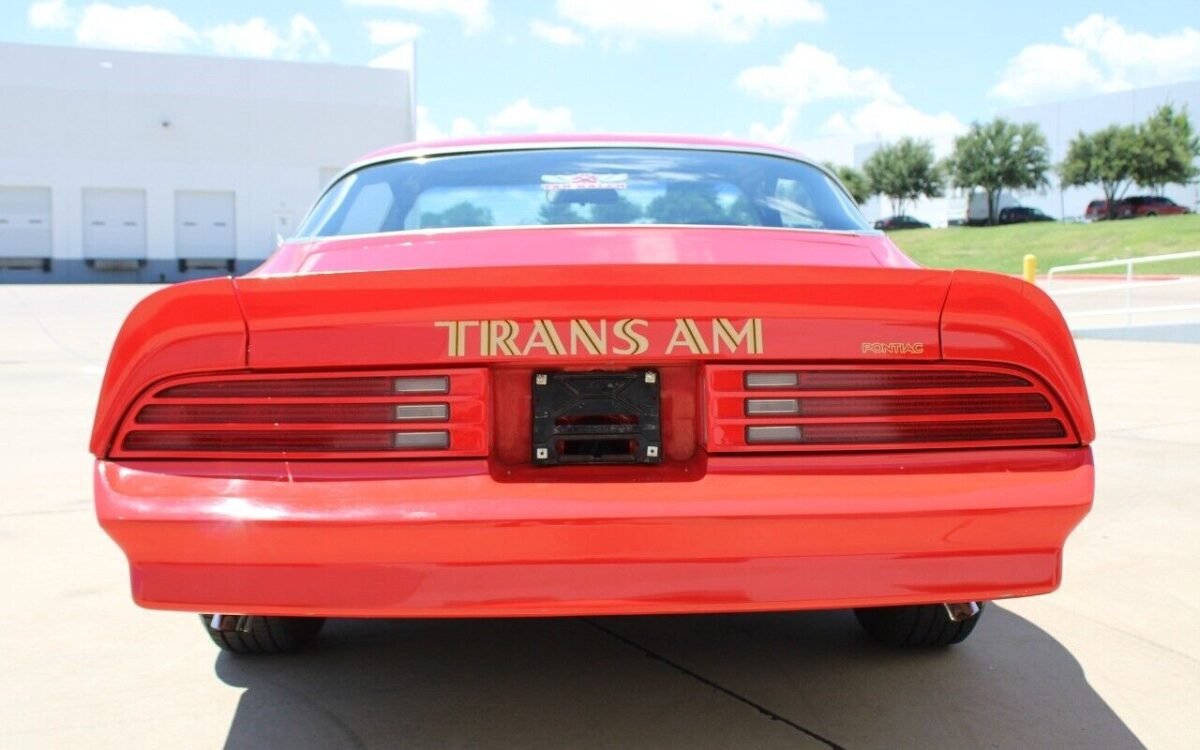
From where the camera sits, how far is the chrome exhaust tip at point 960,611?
296cm

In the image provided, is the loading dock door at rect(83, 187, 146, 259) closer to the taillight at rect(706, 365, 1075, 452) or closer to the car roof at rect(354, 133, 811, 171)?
the car roof at rect(354, 133, 811, 171)

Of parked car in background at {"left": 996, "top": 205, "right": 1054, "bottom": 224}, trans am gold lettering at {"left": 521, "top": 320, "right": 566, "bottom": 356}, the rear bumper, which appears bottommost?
the rear bumper

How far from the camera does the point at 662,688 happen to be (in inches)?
115

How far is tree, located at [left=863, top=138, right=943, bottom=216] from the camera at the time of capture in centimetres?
6344

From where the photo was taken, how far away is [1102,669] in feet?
10.1

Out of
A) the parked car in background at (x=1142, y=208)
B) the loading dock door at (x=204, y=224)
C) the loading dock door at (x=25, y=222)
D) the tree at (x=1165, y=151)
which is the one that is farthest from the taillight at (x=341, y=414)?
the tree at (x=1165, y=151)

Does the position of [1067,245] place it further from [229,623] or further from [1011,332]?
[229,623]

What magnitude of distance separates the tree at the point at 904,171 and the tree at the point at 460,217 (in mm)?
63307

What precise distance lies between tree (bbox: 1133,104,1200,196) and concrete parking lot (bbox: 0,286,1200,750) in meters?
55.0

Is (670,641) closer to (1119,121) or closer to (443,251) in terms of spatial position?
(443,251)

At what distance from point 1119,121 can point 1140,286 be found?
41.9m

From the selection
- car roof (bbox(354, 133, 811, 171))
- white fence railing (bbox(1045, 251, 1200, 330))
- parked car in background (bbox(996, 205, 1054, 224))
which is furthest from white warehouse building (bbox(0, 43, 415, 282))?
car roof (bbox(354, 133, 811, 171))

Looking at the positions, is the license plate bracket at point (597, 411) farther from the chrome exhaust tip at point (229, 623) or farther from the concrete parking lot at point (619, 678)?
the chrome exhaust tip at point (229, 623)

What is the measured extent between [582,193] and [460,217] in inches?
14.2
